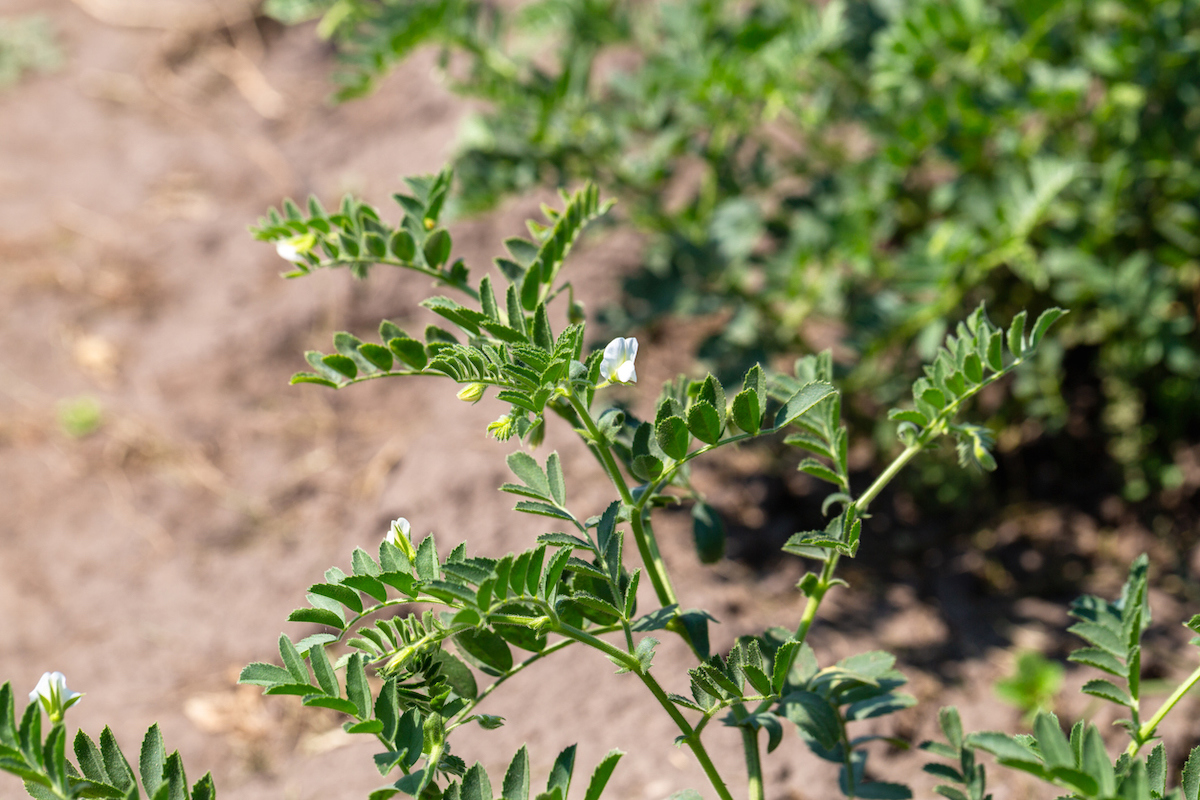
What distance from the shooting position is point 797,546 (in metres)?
1.00

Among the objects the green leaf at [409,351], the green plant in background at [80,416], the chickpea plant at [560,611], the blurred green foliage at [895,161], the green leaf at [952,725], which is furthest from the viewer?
the green plant in background at [80,416]

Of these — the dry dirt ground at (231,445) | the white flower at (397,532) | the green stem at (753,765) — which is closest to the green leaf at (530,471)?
the white flower at (397,532)

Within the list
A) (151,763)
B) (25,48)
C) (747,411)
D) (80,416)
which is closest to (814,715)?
(747,411)

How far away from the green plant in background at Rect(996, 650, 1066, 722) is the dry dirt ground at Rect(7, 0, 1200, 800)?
33 millimetres

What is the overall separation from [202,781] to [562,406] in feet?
1.60

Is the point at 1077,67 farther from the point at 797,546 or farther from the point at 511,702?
the point at 511,702

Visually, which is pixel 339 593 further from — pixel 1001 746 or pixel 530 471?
pixel 1001 746

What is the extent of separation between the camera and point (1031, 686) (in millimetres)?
1723

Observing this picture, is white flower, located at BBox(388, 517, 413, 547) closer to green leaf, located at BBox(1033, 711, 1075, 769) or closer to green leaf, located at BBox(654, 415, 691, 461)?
green leaf, located at BBox(654, 415, 691, 461)

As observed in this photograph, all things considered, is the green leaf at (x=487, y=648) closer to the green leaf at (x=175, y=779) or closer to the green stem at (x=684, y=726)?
the green stem at (x=684, y=726)

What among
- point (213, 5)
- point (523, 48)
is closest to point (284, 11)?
point (523, 48)

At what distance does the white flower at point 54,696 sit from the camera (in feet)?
2.71

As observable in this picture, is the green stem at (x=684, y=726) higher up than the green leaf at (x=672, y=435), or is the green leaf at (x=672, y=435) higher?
the green leaf at (x=672, y=435)

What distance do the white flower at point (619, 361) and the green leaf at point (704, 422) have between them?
7cm
